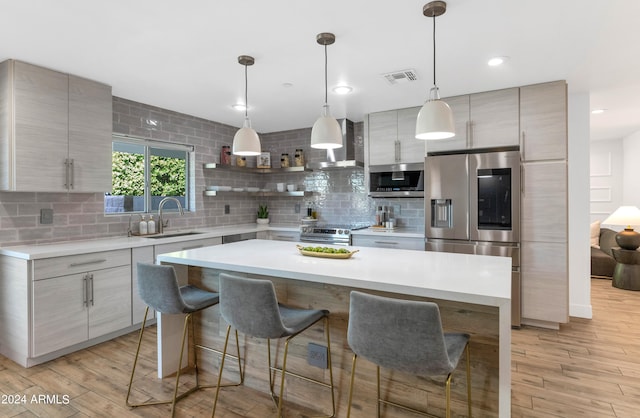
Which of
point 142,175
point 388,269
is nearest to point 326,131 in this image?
point 388,269

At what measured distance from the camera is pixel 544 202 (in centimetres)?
349

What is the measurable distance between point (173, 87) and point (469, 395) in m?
3.50

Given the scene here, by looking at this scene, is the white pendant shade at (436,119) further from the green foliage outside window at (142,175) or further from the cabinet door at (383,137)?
the green foliage outside window at (142,175)

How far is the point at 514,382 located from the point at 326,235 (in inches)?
99.3

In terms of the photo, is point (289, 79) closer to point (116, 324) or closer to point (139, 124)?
point (139, 124)

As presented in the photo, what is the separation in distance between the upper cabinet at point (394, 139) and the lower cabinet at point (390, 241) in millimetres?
908

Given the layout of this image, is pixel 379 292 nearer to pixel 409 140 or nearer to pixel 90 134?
pixel 409 140

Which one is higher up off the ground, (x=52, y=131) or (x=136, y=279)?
(x=52, y=131)

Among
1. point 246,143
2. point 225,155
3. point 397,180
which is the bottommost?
point 397,180

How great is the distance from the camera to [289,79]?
10.8 ft

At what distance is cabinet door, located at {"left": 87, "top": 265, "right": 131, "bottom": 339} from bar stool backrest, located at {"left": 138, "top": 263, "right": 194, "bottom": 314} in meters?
A: 1.22

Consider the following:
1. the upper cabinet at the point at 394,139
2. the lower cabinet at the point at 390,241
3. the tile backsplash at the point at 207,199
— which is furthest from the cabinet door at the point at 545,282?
the upper cabinet at the point at 394,139

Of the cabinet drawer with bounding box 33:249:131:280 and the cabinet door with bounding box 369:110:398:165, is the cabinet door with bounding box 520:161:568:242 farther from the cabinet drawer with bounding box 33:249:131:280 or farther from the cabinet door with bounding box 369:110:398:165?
the cabinet drawer with bounding box 33:249:131:280

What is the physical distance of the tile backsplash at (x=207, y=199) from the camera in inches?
126
